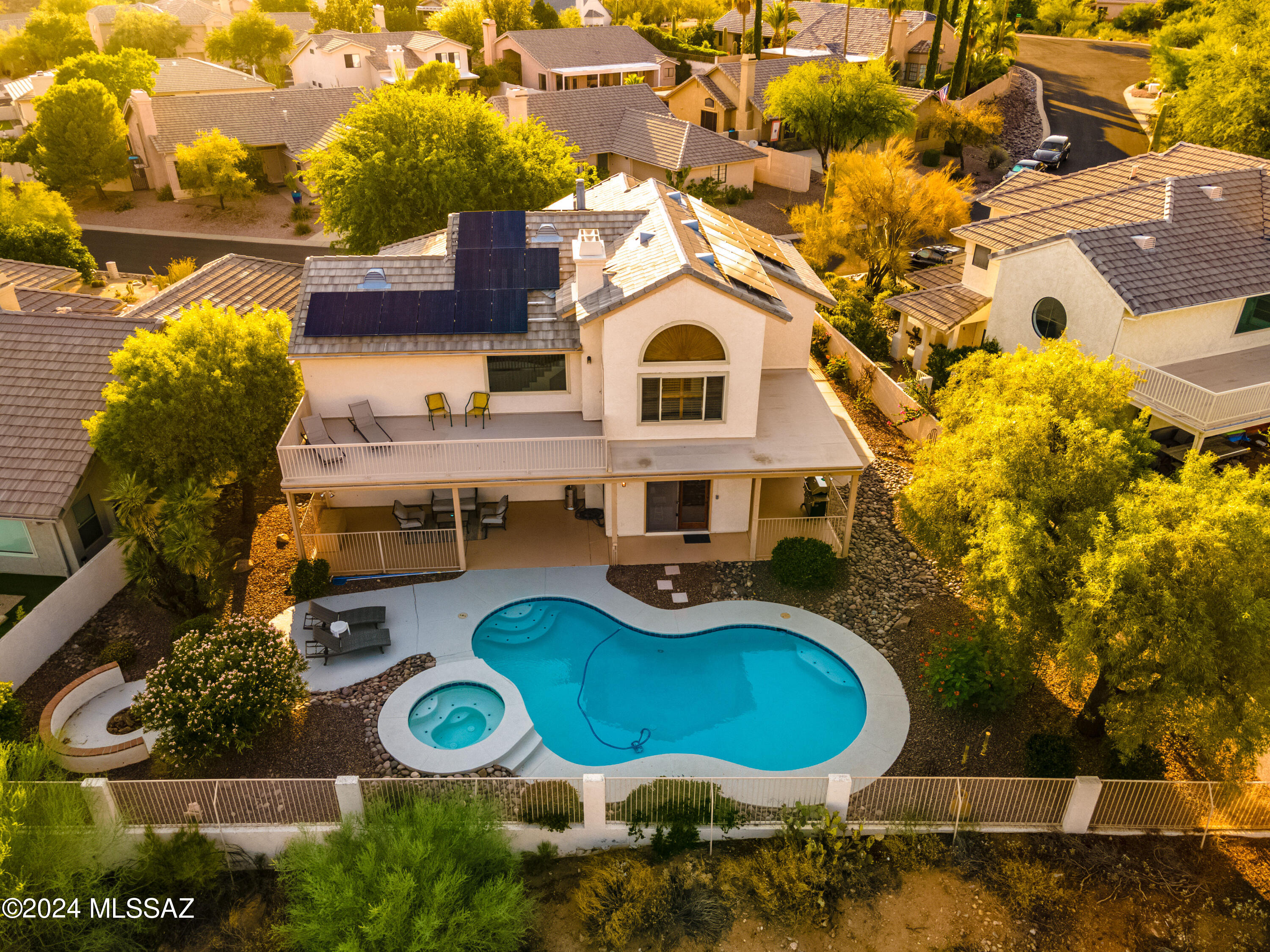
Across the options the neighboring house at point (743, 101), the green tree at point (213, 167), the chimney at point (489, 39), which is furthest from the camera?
the chimney at point (489, 39)

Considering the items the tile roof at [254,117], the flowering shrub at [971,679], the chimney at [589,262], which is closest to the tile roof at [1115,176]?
the chimney at [589,262]

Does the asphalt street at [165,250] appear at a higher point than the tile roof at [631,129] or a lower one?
lower

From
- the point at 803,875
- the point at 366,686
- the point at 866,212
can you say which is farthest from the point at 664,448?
the point at 866,212

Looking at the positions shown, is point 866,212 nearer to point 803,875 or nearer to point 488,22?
point 803,875

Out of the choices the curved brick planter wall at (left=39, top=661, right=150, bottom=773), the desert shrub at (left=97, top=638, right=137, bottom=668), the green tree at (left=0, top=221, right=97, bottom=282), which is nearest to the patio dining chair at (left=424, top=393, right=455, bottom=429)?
the desert shrub at (left=97, top=638, right=137, bottom=668)

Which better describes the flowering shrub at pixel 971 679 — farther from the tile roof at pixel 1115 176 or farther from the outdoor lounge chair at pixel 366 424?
the tile roof at pixel 1115 176
